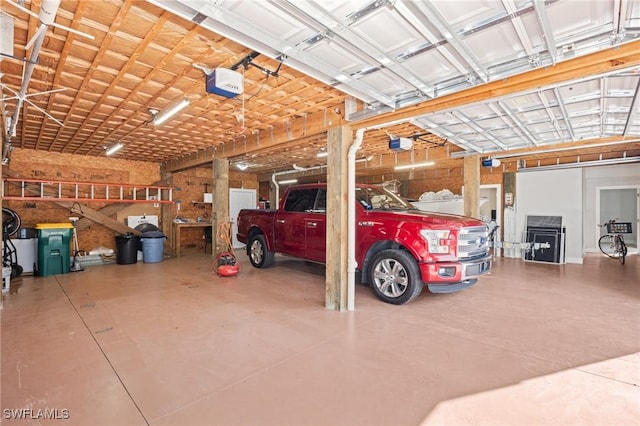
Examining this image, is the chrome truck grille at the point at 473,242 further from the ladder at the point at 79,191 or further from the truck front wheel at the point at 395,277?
the ladder at the point at 79,191

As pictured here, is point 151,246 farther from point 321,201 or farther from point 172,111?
point 321,201

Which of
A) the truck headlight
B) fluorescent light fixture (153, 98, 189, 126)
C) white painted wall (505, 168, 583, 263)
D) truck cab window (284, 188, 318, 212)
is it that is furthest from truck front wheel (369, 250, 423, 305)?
white painted wall (505, 168, 583, 263)

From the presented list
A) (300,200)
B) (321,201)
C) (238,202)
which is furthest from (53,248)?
(238,202)

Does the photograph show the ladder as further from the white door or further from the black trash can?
the white door

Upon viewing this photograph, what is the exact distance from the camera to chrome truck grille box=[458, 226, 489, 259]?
4.28m

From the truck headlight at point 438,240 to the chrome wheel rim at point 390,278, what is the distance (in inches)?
20.8

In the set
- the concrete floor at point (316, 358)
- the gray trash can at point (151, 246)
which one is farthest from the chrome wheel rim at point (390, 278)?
the gray trash can at point (151, 246)

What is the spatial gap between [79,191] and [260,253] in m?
5.60

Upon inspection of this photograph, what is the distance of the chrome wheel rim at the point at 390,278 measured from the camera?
14.4 ft

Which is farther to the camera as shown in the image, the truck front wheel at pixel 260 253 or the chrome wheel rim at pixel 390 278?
the truck front wheel at pixel 260 253

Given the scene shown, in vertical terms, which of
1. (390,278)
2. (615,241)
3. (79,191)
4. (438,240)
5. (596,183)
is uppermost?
(596,183)

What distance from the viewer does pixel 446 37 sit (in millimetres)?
2406

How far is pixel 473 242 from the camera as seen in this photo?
4.48 meters

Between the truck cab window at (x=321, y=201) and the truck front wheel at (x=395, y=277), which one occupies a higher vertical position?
the truck cab window at (x=321, y=201)
